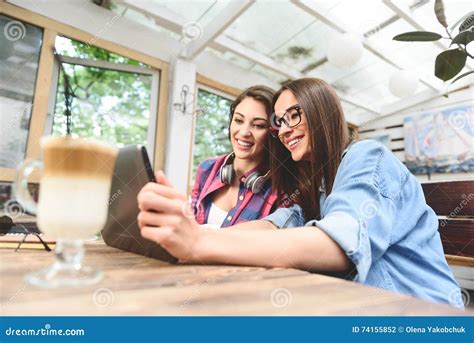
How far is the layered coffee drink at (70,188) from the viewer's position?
433mm

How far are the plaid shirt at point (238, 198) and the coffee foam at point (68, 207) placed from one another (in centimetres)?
113

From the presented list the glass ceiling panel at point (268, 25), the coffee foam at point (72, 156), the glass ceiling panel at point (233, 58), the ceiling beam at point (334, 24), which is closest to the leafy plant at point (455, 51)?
the coffee foam at point (72, 156)

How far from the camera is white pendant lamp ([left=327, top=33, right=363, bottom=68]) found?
293 cm

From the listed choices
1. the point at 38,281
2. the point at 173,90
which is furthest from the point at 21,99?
the point at 38,281

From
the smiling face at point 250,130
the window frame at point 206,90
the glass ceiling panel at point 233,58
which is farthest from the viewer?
the glass ceiling panel at point 233,58

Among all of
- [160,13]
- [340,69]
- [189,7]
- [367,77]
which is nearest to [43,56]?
[160,13]

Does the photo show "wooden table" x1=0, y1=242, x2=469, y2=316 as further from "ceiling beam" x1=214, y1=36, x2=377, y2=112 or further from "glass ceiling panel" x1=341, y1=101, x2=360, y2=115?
"glass ceiling panel" x1=341, y1=101, x2=360, y2=115

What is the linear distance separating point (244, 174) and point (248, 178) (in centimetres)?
12

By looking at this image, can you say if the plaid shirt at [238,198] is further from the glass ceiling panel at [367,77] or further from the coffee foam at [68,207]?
the glass ceiling panel at [367,77]

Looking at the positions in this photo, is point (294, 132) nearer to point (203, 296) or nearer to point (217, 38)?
point (203, 296)

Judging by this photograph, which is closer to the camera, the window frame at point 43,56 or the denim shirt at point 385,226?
the denim shirt at point 385,226

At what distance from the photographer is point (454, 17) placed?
3.88 m
